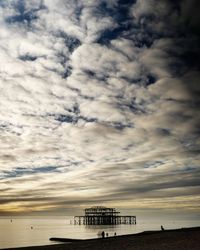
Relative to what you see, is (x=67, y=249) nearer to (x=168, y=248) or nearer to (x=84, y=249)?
(x=84, y=249)

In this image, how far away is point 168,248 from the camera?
68.8 ft

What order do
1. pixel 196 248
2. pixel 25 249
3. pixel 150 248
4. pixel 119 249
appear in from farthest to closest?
pixel 25 249, pixel 119 249, pixel 150 248, pixel 196 248

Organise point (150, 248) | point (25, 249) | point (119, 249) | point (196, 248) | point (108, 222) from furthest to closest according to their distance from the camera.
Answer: point (108, 222)
point (25, 249)
point (119, 249)
point (150, 248)
point (196, 248)

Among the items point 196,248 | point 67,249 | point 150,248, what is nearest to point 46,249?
point 67,249

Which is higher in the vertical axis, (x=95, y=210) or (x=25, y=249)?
(x=95, y=210)

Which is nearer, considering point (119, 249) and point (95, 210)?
point (119, 249)

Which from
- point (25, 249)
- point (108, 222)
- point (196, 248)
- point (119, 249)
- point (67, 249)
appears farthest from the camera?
point (108, 222)

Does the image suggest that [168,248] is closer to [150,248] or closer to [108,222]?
[150,248]

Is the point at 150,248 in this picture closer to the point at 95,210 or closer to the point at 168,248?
the point at 168,248

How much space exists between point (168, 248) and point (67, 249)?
8.91 metres

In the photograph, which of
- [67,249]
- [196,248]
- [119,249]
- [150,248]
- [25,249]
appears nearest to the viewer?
[196,248]

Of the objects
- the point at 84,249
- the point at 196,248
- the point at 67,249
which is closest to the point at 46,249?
the point at 67,249

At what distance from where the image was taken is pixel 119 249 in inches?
904

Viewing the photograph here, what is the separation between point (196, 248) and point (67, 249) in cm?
1073
